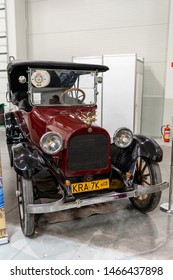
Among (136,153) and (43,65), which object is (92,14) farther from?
(136,153)

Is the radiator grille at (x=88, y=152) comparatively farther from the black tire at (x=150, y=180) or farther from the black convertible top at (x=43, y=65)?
the black convertible top at (x=43, y=65)

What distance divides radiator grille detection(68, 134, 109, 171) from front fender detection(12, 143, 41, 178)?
1.15ft

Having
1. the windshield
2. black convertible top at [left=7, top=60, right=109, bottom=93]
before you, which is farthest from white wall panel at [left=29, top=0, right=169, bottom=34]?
the windshield

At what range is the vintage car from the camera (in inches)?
97.7

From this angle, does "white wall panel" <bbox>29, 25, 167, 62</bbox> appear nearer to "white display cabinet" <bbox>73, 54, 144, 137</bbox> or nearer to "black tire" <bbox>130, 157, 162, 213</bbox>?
"white display cabinet" <bbox>73, 54, 144, 137</bbox>

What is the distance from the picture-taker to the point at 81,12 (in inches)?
315

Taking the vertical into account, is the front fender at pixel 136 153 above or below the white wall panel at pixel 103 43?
below

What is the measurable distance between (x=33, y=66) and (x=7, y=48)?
614 cm

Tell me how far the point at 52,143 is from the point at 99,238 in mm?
1077

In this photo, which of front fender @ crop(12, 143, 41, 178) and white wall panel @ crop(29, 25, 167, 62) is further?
white wall panel @ crop(29, 25, 167, 62)

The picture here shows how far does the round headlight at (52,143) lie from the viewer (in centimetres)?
248

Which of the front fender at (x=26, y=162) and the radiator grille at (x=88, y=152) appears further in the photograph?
the radiator grille at (x=88, y=152)

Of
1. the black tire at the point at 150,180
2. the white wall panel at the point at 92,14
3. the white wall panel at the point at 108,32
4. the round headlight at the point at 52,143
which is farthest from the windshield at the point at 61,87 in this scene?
the white wall panel at the point at 92,14

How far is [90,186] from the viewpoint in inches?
103
